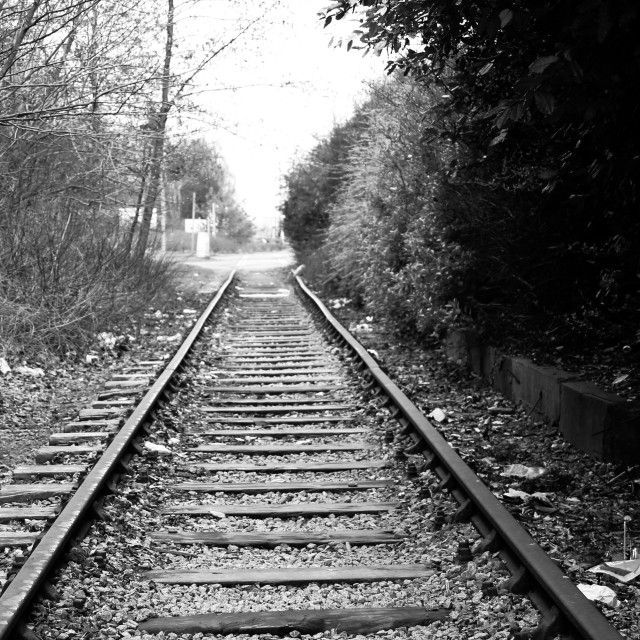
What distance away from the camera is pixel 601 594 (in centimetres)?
338

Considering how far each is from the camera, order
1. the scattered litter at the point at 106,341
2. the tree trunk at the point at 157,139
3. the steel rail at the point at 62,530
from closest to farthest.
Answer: the steel rail at the point at 62,530
the tree trunk at the point at 157,139
the scattered litter at the point at 106,341

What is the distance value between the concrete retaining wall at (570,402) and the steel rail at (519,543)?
3.25 feet

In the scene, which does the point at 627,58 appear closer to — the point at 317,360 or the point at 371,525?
the point at 371,525

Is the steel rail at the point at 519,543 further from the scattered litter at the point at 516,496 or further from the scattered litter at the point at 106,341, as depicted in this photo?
the scattered litter at the point at 106,341

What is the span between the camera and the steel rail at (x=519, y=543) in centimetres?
286

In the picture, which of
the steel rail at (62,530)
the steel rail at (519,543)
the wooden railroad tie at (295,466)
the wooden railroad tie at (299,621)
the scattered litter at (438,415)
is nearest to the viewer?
the steel rail at (519,543)

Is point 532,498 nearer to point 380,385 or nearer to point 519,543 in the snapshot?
point 519,543

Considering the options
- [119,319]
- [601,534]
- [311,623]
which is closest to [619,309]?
[601,534]

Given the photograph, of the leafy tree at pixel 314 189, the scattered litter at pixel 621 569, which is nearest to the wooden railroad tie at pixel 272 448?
the scattered litter at pixel 621 569

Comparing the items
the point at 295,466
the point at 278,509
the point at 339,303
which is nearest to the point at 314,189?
the point at 339,303

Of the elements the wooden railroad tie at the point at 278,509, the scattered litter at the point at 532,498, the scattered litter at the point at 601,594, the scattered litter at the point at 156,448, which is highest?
the scattered litter at the point at 601,594

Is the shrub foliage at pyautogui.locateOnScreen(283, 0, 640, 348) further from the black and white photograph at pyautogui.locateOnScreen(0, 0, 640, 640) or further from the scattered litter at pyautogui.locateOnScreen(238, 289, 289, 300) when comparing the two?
the scattered litter at pyautogui.locateOnScreen(238, 289, 289, 300)

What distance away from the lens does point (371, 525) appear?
458 cm

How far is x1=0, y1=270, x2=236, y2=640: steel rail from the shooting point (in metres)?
3.05
